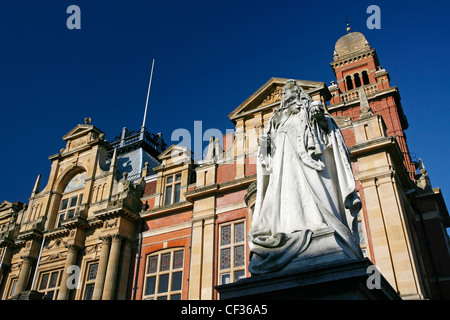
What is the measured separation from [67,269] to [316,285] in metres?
19.6

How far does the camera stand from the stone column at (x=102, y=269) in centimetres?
1934

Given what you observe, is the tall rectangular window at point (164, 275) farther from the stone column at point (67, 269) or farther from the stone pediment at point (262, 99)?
the stone pediment at point (262, 99)

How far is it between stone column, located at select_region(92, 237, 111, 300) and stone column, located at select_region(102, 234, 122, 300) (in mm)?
271

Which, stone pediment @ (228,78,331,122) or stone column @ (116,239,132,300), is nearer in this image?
stone column @ (116,239,132,300)

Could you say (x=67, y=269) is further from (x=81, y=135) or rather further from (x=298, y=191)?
(x=298, y=191)

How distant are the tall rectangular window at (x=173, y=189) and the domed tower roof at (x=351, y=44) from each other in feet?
62.6

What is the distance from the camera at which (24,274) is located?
22.8 metres

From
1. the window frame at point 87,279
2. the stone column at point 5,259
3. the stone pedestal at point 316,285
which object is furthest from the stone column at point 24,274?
the stone pedestal at point 316,285

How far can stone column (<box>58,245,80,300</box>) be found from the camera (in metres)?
20.3

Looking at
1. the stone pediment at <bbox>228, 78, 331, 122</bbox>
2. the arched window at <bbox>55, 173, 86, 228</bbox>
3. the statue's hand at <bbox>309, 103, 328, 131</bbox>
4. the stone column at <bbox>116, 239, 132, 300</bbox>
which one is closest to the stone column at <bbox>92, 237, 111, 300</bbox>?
the stone column at <bbox>116, 239, 132, 300</bbox>

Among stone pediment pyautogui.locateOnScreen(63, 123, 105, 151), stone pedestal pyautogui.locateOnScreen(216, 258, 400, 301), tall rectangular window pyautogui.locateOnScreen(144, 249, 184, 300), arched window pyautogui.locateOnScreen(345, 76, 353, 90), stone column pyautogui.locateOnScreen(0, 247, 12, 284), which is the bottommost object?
stone pedestal pyautogui.locateOnScreen(216, 258, 400, 301)

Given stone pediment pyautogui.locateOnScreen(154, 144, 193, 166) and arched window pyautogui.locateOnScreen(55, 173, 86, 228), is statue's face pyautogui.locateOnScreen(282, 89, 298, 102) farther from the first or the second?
arched window pyautogui.locateOnScreen(55, 173, 86, 228)
